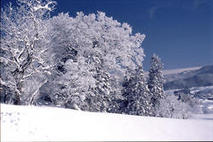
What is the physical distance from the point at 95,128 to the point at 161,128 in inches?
157

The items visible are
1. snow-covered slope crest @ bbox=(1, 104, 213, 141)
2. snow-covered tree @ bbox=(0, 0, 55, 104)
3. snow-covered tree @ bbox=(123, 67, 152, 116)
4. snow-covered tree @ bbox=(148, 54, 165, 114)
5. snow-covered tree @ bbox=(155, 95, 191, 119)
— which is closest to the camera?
snow-covered slope crest @ bbox=(1, 104, 213, 141)

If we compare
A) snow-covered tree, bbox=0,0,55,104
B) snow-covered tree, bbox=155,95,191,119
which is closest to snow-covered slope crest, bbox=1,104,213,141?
snow-covered tree, bbox=0,0,55,104

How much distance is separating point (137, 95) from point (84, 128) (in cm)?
3182

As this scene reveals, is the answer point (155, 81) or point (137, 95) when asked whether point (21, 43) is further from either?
point (155, 81)

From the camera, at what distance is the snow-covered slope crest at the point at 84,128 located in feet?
42.7

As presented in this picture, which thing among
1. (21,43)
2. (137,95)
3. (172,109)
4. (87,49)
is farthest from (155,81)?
(21,43)

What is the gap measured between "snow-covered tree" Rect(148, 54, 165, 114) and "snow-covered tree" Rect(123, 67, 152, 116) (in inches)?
249

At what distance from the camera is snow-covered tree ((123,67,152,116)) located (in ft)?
147

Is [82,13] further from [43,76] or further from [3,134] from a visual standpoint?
[3,134]

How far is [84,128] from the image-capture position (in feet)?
48.0

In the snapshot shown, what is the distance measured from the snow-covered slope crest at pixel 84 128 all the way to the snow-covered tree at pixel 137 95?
27212mm

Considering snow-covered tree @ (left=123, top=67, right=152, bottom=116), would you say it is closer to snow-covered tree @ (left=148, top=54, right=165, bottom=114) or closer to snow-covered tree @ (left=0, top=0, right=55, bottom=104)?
snow-covered tree @ (left=148, top=54, right=165, bottom=114)

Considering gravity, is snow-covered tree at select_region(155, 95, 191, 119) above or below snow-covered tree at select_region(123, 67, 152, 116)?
below

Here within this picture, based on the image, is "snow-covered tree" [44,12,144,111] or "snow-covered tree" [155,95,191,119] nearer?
"snow-covered tree" [44,12,144,111]
